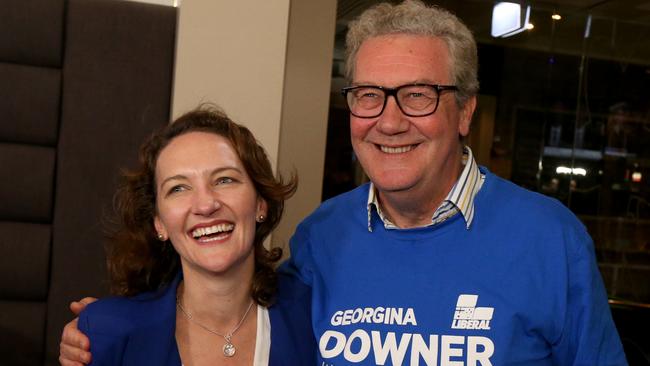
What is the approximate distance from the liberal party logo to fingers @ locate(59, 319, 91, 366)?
2.71 ft

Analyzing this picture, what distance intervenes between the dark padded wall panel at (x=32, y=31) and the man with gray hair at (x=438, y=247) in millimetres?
1581

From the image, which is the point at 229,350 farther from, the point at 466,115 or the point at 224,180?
the point at 466,115

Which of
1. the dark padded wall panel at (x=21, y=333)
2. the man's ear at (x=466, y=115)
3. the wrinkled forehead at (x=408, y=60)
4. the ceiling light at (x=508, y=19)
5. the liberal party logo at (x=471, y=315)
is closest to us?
the liberal party logo at (x=471, y=315)

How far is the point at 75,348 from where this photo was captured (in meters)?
1.70

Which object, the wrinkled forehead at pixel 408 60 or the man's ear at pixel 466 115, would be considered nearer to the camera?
the wrinkled forehead at pixel 408 60

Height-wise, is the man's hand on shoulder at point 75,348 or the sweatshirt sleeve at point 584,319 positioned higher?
the sweatshirt sleeve at point 584,319

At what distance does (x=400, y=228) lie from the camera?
1803mm

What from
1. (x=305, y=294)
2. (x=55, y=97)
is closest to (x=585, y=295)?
(x=305, y=294)

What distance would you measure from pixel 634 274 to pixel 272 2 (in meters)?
3.30

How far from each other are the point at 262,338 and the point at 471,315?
0.52 metres

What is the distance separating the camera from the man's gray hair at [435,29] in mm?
1748

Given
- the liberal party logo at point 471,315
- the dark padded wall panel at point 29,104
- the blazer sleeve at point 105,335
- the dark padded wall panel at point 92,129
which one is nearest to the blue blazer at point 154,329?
the blazer sleeve at point 105,335

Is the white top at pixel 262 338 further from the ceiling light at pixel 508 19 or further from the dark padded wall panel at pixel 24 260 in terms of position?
the ceiling light at pixel 508 19

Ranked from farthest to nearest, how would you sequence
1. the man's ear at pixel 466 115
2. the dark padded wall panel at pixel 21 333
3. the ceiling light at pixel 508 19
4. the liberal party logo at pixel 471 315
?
the ceiling light at pixel 508 19 < the dark padded wall panel at pixel 21 333 < the man's ear at pixel 466 115 < the liberal party logo at pixel 471 315
